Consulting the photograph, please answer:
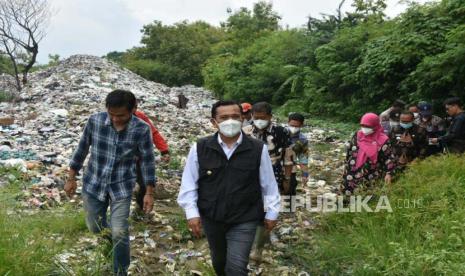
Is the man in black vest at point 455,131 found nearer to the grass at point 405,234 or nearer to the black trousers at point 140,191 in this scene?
the grass at point 405,234

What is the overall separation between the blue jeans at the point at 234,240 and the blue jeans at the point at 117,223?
2.02ft

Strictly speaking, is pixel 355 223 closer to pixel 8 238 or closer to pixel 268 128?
pixel 268 128

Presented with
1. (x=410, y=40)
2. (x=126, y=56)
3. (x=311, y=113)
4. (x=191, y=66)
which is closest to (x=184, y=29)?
(x=191, y=66)

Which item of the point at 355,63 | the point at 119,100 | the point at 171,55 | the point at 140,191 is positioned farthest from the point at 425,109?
the point at 171,55

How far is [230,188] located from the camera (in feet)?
8.65

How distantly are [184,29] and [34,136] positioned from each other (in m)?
28.7

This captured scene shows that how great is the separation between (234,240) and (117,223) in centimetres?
86

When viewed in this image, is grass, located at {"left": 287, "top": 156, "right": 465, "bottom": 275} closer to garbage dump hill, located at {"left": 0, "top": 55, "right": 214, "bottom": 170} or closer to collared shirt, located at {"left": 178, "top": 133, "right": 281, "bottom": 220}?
collared shirt, located at {"left": 178, "top": 133, "right": 281, "bottom": 220}

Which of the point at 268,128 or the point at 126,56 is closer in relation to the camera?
the point at 268,128

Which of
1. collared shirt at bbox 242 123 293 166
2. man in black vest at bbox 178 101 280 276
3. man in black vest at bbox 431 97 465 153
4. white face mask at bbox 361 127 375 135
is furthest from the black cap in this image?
man in black vest at bbox 178 101 280 276

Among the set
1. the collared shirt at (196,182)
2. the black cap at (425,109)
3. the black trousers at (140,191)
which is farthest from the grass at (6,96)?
the collared shirt at (196,182)

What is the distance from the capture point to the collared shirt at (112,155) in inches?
124

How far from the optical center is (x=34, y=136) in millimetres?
9227

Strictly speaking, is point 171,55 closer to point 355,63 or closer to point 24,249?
point 355,63
